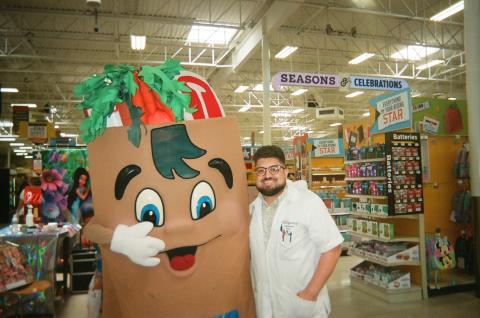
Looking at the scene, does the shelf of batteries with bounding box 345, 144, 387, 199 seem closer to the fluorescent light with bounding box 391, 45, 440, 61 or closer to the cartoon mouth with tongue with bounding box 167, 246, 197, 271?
the cartoon mouth with tongue with bounding box 167, 246, 197, 271

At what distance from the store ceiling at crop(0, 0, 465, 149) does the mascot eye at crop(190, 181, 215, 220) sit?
7.27m

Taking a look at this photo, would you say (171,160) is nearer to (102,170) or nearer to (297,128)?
(102,170)

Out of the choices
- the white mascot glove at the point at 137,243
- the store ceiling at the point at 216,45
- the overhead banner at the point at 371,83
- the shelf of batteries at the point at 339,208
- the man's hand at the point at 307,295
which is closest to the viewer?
the white mascot glove at the point at 137,243

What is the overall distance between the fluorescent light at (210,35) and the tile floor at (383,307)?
7.50m

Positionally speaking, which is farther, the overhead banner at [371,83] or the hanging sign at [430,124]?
the overhead banner at [371,83]

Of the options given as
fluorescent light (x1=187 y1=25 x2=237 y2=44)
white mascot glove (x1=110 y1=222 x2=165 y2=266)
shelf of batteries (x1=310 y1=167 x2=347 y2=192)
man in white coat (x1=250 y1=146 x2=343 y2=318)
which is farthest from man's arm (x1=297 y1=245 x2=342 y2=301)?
fluorescent light (x1=187 y1=25 x2=237 y2=44)

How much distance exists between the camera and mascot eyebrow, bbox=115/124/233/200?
5.57 feet

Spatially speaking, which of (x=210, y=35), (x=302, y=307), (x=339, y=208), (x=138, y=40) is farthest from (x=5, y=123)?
(x=302, y=307)

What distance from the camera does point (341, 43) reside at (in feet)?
43.1

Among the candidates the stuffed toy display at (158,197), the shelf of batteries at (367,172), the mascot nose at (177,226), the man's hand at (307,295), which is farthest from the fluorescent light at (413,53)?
the mascot nose at (177,226)

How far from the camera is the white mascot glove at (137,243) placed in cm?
162

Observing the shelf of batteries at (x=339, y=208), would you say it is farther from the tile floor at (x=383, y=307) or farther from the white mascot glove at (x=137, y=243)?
the white mascot glove at (x=137, y=243)

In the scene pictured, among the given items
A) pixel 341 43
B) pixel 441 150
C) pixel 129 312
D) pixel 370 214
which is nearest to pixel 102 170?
pixel 129 312

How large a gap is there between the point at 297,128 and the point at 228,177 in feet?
82.3
